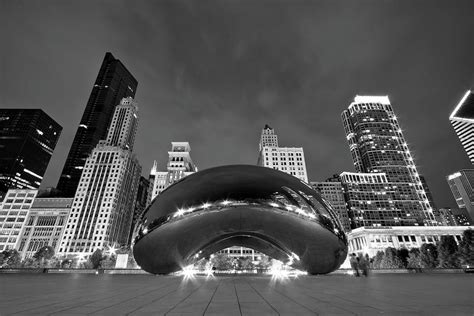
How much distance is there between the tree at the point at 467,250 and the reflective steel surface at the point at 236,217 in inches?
1724

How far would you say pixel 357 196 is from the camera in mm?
131250

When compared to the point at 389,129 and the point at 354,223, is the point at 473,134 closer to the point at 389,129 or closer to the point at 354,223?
the point at 389,129

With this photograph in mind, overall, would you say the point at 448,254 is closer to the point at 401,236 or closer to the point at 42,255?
the point at 401,236

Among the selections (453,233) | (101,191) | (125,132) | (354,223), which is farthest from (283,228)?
(125,132)

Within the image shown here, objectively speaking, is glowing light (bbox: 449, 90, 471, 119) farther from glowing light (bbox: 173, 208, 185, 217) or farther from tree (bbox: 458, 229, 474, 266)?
glowing light (bbox: 173, 208, 185, 217)

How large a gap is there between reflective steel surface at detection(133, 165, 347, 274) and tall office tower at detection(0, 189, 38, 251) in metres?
134

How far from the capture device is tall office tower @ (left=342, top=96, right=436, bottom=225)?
125 metres

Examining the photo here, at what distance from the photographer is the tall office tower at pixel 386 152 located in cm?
12456

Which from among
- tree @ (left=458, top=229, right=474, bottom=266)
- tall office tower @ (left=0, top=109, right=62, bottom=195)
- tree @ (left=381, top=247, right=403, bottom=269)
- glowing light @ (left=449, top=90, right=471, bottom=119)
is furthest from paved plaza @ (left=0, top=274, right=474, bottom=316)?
glowing light @ (left=449, top=90, right=471, bottom=119)

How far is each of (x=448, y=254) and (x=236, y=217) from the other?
49.8 metres

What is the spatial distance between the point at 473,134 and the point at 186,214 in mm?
195829

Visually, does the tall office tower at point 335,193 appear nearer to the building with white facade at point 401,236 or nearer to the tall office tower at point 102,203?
the building with white facade at point 401,236

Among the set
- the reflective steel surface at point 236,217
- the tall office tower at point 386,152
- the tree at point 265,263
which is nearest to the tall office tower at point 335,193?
the tall office tower at point 386,152

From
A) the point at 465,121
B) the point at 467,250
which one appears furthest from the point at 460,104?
the point at 467,250
